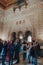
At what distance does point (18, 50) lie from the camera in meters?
4.73

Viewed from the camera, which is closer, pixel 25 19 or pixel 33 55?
pixel 33 55

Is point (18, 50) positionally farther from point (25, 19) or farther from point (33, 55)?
point (25, 19)

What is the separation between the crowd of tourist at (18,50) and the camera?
4461 millimetres

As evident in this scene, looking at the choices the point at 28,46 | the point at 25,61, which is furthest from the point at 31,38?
the point at 25,61

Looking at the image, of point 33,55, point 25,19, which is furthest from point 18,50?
point 25,19

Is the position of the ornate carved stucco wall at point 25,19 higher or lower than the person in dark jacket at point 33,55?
higher

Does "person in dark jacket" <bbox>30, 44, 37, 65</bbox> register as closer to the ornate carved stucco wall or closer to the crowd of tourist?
the crowd of tourist

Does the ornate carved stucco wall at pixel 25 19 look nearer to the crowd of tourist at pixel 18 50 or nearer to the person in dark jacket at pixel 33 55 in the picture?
the crowd of tourist at pixel 18 50

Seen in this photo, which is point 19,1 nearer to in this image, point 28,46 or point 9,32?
point 9,32

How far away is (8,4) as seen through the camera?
4867 mm

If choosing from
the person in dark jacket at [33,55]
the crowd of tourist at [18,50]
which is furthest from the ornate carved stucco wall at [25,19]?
the person in dark jacket at [33,55]

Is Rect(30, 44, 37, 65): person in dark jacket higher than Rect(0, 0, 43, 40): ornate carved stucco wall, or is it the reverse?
Rect(0, 0, 43, 40): ornate carved stucco wall

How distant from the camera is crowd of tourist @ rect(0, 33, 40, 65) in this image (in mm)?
4461

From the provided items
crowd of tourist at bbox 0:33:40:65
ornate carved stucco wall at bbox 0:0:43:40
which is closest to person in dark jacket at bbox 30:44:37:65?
crowd of tourist at bbox 0:33:40:65
